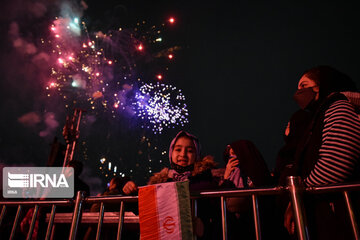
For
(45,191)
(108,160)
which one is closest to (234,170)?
(45,191)

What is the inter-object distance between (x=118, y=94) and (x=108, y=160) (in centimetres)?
4834

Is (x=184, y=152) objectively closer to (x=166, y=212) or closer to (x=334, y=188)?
(x=166, y=212)

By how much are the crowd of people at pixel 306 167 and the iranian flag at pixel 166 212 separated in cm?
13

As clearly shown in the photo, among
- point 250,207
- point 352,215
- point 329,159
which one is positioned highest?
point 329,159

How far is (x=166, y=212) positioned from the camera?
1.84m

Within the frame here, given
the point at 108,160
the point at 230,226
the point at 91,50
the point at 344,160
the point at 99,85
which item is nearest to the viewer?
the point at 344,160

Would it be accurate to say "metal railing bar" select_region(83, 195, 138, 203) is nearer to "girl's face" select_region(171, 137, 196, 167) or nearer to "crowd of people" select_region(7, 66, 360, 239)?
"crowd of people" select_region(7, 66, 360, 239)

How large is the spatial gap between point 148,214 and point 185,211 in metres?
0.36

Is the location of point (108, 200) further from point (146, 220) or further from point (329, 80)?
point (329, 80)

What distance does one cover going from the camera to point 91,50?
46.4 feet

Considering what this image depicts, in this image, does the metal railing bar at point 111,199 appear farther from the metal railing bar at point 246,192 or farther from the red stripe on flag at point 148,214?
the metal railing bar at point 246,192

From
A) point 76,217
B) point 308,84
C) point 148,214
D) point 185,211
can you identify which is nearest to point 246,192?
point 185,211

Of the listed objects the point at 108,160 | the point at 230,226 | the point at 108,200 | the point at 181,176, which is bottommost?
the point at 230,226

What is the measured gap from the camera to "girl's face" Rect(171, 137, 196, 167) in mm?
3268
